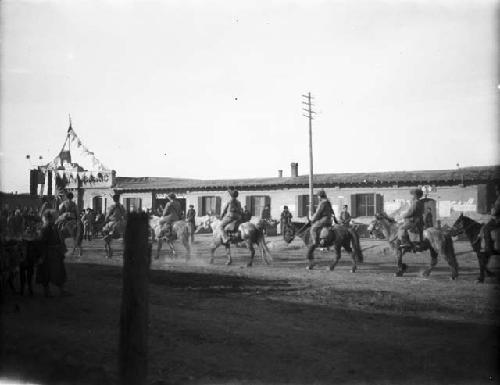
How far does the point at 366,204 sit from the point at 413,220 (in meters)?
13.9

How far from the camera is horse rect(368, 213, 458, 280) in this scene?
11445 mm

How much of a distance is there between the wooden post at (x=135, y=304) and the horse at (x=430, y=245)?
903 centimetres

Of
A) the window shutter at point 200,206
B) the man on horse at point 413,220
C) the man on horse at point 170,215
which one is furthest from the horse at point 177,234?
the window shutter at point 200,206

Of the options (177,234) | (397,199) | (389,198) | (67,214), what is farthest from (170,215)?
(397,199)

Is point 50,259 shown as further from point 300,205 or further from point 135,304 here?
point 300,205

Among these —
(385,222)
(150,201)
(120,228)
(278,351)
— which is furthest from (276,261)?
(150,201)

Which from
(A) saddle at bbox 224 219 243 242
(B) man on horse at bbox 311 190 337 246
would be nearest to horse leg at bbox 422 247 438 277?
(B) man on horse at bbox 311 190 337 246

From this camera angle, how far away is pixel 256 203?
96.6ft

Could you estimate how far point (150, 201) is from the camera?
33.8m

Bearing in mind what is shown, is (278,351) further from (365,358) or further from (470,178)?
(470,178)

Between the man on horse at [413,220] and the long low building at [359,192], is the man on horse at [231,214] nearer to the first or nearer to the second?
the man on horse at [413,220]

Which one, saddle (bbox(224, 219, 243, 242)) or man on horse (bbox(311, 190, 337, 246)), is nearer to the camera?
man on horse (bbox(311, 190, 337, 246))

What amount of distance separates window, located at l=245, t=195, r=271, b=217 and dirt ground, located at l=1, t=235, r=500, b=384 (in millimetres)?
17863

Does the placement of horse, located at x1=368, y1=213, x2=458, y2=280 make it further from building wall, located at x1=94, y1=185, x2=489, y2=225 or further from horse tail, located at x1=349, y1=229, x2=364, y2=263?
building wall, located at x1=94, y1=185, x2=489, y2=225
